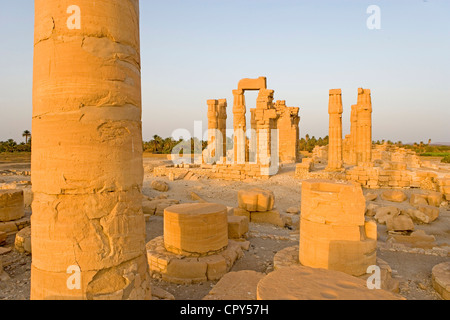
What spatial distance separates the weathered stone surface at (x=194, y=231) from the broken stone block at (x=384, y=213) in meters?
6.81

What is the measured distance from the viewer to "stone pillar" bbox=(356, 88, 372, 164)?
1772 centimetres

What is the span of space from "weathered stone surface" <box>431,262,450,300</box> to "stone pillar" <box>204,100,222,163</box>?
685 inches

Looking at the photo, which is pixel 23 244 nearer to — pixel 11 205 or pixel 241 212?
pixel 11 205

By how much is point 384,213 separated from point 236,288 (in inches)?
323

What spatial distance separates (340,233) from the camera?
204 inches

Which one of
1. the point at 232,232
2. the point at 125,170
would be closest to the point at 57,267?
the point at 125,170

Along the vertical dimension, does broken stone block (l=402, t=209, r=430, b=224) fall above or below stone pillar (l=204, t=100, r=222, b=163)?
below

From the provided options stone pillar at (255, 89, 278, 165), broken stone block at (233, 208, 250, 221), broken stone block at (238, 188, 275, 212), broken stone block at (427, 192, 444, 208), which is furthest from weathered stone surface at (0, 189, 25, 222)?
broken stone block at (427, 192, 444, 208)

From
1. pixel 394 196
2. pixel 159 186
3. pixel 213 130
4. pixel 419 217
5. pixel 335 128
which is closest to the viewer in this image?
pixel 419 217

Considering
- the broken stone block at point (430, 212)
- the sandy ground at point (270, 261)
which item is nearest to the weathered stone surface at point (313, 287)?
the sandy ground at point (270, 261)

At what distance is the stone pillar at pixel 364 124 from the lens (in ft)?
58.1

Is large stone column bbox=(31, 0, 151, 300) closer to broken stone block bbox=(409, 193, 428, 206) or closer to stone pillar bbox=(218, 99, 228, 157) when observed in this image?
broken stone block bbox=(409, 193, 428, 206)

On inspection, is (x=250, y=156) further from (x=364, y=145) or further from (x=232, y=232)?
(x=232, y=232)

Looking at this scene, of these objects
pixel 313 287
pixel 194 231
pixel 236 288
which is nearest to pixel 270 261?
pixel 194 231
